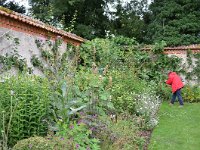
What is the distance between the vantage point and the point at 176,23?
26406mm

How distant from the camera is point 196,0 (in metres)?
26.8

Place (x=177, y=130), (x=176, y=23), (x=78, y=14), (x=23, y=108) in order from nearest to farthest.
Result: (x=23, y=108) → (x=177, y=130) → (x=176, y=23) → (x=78, y=14)

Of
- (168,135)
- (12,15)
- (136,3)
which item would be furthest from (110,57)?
(136,3)

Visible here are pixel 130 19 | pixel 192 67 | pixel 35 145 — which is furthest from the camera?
pixel 130 19

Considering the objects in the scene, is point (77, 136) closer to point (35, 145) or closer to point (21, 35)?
point (35, 145)

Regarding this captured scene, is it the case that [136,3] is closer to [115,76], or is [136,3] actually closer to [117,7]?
[117,7]

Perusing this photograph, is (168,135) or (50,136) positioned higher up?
(50,136)

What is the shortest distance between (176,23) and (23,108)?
890 inches

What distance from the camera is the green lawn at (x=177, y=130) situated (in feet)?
25.6

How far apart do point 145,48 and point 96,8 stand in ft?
37.0

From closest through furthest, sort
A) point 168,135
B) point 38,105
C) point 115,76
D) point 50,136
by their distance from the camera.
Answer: point 50,136 < point 38,105 < point 168,135 < point 115,76

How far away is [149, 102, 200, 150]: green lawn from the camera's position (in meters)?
7.79

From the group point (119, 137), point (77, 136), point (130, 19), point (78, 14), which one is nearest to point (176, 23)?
point (130, 19)

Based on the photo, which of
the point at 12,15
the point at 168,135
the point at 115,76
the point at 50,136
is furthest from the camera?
the point at 115,76
